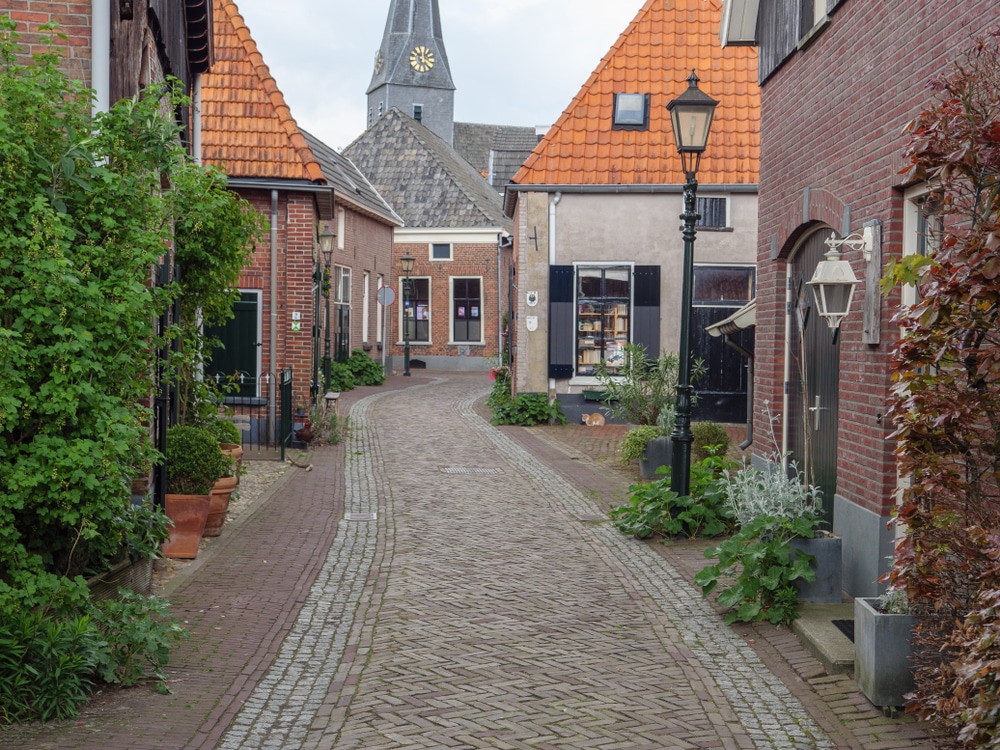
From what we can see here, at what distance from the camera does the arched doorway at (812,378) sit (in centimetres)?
870

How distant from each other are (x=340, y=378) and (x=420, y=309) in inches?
490

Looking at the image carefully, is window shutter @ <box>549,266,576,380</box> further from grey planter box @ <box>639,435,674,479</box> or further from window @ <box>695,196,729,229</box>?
grey planter box @ <box>639,435,674,479</box>

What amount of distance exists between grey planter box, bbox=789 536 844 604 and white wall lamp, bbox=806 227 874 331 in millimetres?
1459

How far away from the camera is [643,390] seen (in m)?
17.3

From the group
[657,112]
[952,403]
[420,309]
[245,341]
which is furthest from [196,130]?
[420,309]

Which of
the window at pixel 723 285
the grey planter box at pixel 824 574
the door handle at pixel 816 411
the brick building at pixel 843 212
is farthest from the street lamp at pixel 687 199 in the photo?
the window at pixel 723 285

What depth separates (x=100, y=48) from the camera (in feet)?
22.7

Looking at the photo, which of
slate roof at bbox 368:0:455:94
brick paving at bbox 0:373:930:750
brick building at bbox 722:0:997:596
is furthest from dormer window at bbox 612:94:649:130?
slate roof at bbox 368:0:455:94

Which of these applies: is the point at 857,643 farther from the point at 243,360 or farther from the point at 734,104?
the point at 734,104

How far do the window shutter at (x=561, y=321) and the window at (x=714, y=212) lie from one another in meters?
2.52

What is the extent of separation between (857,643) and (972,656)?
1787 mm

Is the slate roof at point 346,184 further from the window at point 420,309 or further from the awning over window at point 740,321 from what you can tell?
the awning over window at point 740,321

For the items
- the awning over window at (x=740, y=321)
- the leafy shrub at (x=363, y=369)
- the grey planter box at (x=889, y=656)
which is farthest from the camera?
the leafy shrub at (x=363, y=369)

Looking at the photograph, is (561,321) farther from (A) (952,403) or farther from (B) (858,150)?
(A) (952,403)
